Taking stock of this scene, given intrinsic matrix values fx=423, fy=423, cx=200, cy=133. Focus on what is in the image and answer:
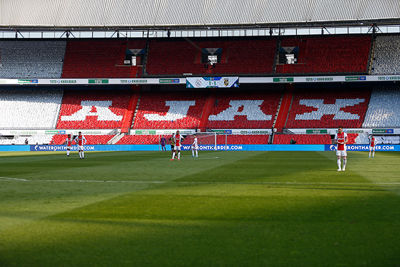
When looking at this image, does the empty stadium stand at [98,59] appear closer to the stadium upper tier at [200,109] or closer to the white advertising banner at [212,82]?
the stadium upper tier at [200,109]

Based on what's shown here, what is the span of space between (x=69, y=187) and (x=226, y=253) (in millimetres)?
8292

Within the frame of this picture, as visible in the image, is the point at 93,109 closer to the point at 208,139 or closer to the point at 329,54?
the point at 208,139

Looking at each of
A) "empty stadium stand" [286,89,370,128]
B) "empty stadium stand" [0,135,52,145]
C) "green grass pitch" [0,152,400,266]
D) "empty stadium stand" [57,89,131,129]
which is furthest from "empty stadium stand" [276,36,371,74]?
"green grass pitch" [0,152,400,266]

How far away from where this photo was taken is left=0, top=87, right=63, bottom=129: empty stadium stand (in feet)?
183

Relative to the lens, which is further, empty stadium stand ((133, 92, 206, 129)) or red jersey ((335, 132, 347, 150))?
empty stadium stand ((133, 92, 206, 129))

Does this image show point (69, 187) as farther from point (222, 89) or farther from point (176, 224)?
point (222, 89)

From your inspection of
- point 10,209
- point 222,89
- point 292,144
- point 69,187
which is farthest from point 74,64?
point 10,209

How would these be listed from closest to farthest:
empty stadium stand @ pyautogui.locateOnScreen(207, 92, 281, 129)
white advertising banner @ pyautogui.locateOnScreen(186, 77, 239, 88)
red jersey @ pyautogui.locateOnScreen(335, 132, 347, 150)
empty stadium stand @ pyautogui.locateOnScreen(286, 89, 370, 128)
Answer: red jersey @ pyautogui.locateOnScreen(335, 132, 347, 150) → empty stadium stand @ pyautogui.locateOnScreen(286, 89, 370, 128) → empty stadium stand @ pyautogui.locateOnScreen(207, 92, 281, 129) → white advertising banner @ pyautogui.locateOnScreen(186, 77, 239, 88)

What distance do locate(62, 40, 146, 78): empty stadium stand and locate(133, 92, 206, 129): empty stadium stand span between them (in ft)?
14.5

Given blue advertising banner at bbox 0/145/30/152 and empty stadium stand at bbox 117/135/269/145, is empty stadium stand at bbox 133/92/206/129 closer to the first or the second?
empty stadium stand at bbox 117/135/269/145

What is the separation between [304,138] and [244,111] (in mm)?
8870

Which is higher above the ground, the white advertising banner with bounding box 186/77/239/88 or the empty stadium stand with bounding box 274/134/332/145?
the white advertising banner with bounding box 186/77/239/88

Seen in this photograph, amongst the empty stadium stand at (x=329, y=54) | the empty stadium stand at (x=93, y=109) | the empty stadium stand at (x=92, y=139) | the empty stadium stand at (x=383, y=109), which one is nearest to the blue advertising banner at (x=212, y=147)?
the empty stadium stand at (x=92, y=139)

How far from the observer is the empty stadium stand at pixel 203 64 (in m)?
57.6
